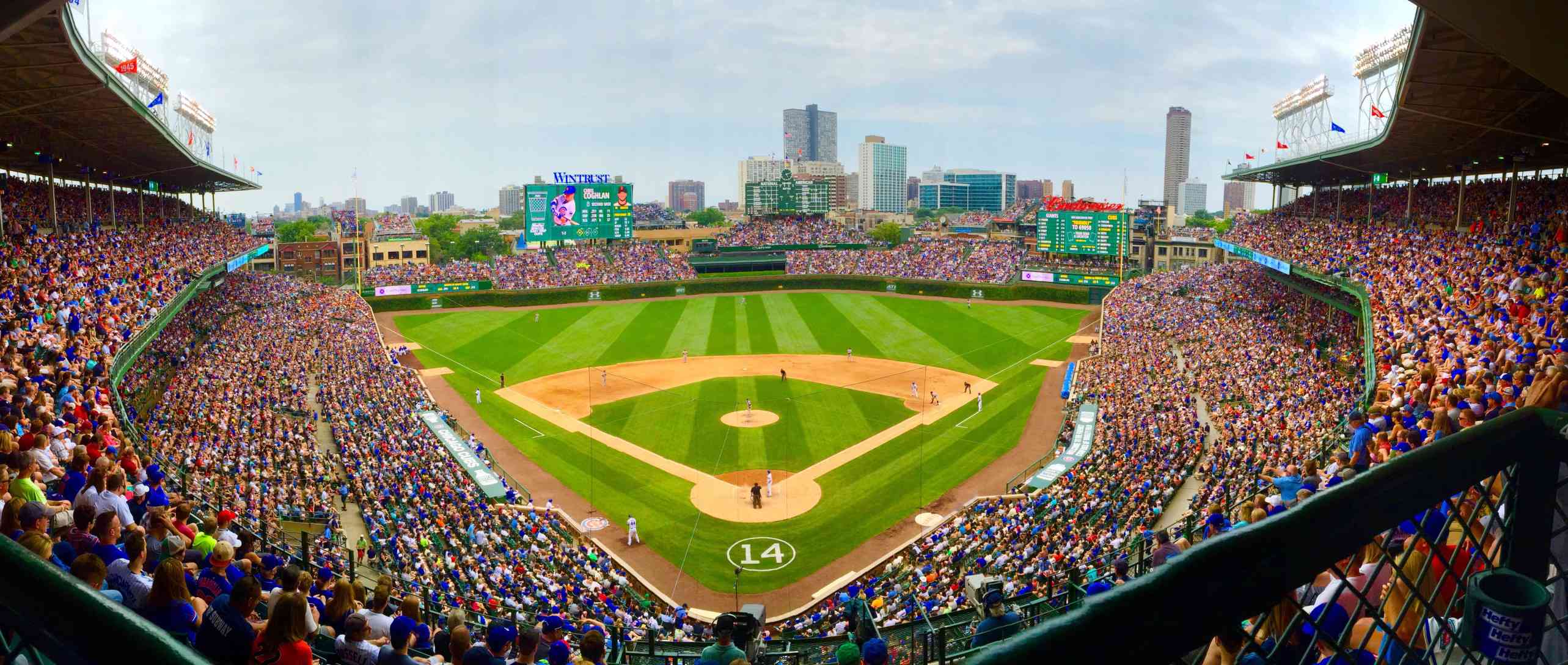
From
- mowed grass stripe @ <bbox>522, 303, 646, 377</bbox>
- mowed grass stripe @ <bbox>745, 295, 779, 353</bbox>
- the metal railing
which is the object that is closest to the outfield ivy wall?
mowed grass stripe @ <bbox>745, 295, 779, 353</bbox>

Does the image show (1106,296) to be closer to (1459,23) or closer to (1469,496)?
(1459,23)

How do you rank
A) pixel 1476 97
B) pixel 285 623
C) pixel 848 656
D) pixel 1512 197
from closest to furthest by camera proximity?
pixel 285 623
pixel 848 656
pixel 1476 97
pixel 1512 197

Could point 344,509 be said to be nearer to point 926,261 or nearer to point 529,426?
point 529,426

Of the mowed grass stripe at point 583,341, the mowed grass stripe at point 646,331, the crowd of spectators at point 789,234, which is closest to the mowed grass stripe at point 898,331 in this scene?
the mowed grass stripe at point 646,331

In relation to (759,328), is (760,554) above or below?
below

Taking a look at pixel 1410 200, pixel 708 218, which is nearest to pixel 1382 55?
pixel 1410 200

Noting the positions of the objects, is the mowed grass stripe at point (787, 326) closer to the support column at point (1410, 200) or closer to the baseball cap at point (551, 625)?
the support column at point (1410, 200)

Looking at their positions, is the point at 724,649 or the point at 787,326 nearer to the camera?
the point at 724,649
